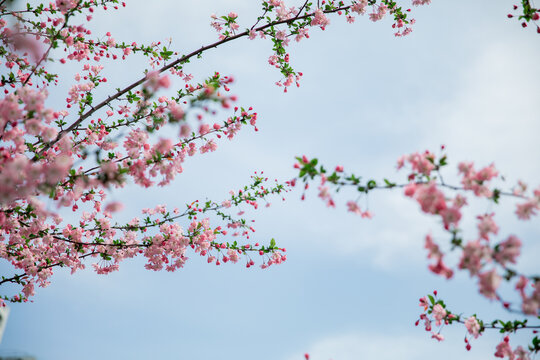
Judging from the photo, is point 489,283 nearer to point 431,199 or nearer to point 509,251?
point 509,251

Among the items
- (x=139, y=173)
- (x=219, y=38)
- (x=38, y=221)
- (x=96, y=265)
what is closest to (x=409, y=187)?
(x=139, y=173)

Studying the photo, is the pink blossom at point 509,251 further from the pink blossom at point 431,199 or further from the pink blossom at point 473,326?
the pink blossom at point 473,326

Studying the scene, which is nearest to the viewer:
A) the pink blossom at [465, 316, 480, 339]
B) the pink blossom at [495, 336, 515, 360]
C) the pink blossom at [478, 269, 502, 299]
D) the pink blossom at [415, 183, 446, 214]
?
the pink blossom at [478, 269, 502, 299]

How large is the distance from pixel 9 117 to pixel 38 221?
240cm

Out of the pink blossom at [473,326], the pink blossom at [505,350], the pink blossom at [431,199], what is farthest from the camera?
the pink blossom at [473,326]

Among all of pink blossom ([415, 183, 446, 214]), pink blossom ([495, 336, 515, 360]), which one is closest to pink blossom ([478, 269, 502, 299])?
pink blossom ([415, 183, 446, 214])

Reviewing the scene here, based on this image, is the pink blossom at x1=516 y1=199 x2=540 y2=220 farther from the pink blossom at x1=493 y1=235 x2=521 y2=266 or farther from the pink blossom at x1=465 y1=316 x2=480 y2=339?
the pink blossom at x1=465 y1=316 x2=480 y2=339

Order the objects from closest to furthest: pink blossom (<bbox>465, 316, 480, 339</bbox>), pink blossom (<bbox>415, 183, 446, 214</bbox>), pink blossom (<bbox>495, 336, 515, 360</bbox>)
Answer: pink blossom (<bbox>415, 183, 446, 214</bbox>)
pink blossom (<bbox>495, 336, 515, 360</bbox>)
pink blossom (<bbox>465, 316, 480, 339</bbox>)

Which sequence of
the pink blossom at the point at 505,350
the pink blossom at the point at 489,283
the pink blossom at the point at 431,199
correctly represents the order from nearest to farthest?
the pink blossom at the point at 489,283, the pink blossom at the point at 431,199, the pink blossom at the point at 505,350

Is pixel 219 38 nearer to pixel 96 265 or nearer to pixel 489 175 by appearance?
pixel 489 175

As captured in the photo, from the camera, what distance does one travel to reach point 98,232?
262 inches

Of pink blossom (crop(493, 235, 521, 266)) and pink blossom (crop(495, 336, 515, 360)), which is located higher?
pink blossom (crop(493, 235, 521, 266))

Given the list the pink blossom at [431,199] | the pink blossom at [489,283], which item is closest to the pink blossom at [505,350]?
the pink blossom at [489,283]

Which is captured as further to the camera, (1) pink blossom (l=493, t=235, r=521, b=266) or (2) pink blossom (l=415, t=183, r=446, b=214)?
(2) pink blossom (l=415, t=183, r=446, b=214)
